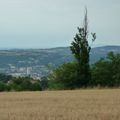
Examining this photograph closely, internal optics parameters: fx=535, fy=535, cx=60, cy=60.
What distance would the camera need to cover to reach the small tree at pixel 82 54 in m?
43.7

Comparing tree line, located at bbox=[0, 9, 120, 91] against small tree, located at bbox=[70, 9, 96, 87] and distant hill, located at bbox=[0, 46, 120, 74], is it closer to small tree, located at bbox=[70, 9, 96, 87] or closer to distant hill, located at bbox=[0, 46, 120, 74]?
small tree, located at bbox=[70, 9, 96, 87]

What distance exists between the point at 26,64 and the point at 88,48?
51.8 meters

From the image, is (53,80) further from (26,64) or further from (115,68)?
(26,64)

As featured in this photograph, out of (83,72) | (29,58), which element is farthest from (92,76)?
(29,58)

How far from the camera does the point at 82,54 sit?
4709 cm

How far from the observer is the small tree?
1720 inches

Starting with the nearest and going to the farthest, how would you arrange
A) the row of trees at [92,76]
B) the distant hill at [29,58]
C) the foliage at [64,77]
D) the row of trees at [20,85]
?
the row of trees at [20,85] → the row of trees at [92,76] → the foliage at [64,77] → the distant hill at [29,58]

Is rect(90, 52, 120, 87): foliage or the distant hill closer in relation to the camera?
rect(90, 52, 120, 87): foliage

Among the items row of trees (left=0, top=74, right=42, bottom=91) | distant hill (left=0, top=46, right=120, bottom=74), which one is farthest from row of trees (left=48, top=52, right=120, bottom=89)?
distant hill (left=0, top=46, right=120, bottom=74)

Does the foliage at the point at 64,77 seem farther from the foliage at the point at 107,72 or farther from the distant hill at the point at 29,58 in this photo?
the distant hill at the point at 29,58

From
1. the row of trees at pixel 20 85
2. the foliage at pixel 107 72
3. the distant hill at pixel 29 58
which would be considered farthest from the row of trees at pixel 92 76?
the distant hill at pixel 29 58

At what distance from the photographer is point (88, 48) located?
4753 centimetres

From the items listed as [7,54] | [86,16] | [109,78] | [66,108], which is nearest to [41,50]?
→ [7,54]

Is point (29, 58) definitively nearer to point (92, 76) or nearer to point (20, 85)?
point (92, 76)
